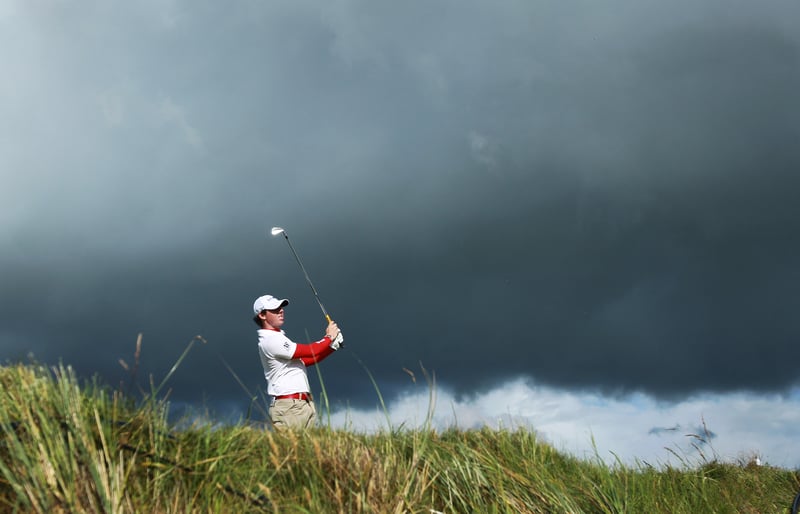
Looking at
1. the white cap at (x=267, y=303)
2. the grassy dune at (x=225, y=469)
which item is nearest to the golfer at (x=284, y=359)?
the white cap at (x=267, y=303)

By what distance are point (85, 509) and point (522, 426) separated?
5573mm

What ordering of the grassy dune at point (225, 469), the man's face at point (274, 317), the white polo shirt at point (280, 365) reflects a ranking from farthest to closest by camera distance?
1. the man's face at point (274, 317)
2. the white polo shirt at point (280, 365)
3. the grassy dune at point (225, 469)

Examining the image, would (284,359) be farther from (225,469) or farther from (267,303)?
(225,469)

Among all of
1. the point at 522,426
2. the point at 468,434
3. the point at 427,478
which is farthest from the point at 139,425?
the point at 522,426

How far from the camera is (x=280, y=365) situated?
364 inches

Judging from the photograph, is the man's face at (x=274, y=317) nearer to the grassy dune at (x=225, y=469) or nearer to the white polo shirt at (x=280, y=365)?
the white polo shirt at (x=280, y=365)

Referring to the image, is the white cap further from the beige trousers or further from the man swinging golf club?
the beige trousers

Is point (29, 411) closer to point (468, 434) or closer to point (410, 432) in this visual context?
point (410, 432)

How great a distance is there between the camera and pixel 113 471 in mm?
4367

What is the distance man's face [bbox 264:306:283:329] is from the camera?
929 cm

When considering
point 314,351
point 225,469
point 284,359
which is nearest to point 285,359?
point 284,359

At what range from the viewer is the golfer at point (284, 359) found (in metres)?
9.01

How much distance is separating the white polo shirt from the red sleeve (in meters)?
0.07

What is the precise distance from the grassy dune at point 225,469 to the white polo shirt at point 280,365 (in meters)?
2.70
